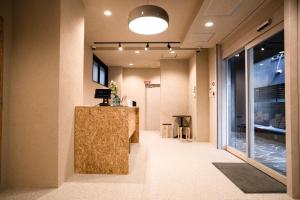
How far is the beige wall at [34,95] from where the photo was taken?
2.76m

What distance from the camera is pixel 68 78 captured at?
3105 mm

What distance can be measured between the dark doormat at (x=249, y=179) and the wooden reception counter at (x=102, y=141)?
6.01 feet

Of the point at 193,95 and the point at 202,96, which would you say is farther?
the point at 193,95

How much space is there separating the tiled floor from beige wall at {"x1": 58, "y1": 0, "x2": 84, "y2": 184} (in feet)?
11.7

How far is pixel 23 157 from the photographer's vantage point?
2.76m

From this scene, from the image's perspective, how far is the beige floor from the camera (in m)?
2.49

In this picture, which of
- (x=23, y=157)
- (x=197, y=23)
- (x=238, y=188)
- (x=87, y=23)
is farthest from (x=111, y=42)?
(x=238, y=188)

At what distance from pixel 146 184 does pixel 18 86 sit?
2.41 meters

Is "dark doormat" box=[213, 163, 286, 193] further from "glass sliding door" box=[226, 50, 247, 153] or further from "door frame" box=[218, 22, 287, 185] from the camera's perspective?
"glass sliding door" box=[226, 50, 247, 153]

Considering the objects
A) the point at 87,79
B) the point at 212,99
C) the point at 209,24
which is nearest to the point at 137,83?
the point at 87,79

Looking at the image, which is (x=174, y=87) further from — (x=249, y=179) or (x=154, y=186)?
(x=154, y=186)

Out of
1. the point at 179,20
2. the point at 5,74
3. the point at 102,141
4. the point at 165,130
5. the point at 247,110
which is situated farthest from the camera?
the point at 165,130

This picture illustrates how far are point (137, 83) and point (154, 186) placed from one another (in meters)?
7.26

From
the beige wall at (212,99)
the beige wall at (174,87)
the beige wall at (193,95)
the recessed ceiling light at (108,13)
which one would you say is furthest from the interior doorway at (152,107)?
the recessed ceiling light at (108,13)
